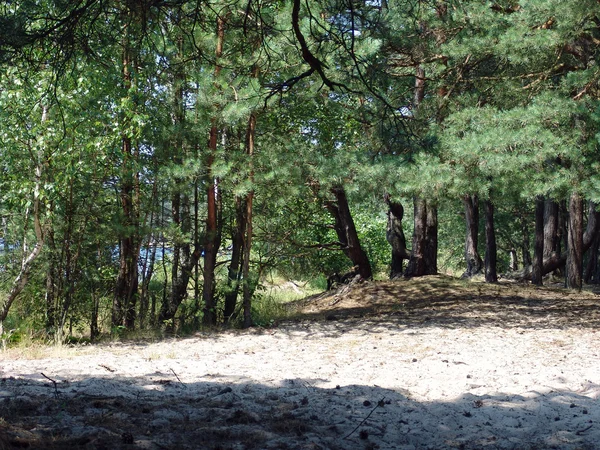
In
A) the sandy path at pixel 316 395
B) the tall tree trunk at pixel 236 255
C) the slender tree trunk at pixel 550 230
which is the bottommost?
the sandy path at pixel 316 395

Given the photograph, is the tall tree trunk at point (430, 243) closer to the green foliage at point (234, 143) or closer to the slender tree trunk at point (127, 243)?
the green foliage at point (234, 143)

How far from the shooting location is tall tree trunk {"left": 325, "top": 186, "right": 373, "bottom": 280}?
580 inches

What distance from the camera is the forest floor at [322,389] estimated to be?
13.0 feet

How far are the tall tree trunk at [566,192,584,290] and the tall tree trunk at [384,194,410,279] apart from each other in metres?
3.65

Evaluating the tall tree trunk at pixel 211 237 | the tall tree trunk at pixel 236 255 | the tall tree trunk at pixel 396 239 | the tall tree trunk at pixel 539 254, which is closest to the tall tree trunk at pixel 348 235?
the tall tree trunk at pixel 396 239

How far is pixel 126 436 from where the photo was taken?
3.62 metres

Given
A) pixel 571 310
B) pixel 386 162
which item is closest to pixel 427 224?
pixel 571 310

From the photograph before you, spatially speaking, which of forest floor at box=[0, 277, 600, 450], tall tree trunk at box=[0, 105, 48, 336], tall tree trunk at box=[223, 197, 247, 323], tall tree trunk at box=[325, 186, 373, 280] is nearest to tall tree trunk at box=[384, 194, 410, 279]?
tall tree trunk at box=[325, 186, 373, 280]

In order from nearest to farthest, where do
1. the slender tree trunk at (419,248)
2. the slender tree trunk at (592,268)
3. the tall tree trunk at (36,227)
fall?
the tall tree trunk at (36,227) < the slender tree trunk at (419,248) < the slender tree trunk at (592,268)

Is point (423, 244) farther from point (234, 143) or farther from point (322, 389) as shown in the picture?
point (322, 389)

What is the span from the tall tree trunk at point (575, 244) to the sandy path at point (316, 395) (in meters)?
5.33

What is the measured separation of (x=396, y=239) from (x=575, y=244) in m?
4.16

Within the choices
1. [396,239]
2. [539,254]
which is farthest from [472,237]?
[396,239]

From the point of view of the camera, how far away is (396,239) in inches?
632
